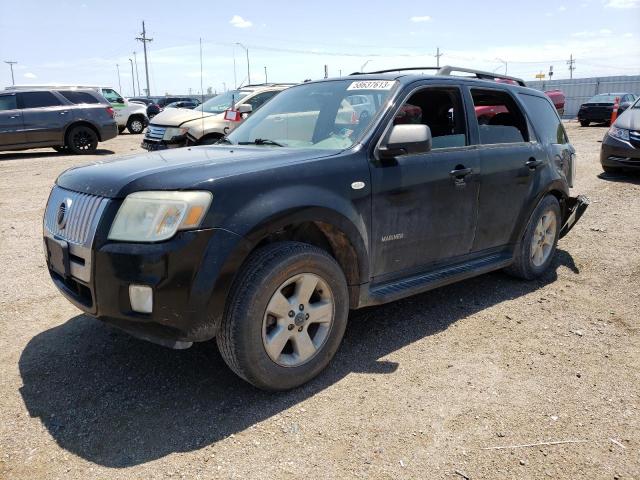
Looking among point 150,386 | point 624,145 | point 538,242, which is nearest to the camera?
point 150,386

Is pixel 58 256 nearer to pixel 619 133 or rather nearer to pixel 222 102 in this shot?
pixel 222 102

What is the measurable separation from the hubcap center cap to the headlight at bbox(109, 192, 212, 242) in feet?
2.55

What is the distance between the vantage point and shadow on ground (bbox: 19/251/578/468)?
2.60 metres

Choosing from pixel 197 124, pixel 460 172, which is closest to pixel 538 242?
pixel 460 172

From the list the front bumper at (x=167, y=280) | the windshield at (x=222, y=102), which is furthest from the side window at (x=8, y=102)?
the front bumper at (x=167, y=280)

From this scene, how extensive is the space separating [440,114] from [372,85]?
0.74 metres

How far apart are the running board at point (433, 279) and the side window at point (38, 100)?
525 inches

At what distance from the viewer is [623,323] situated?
3.95 meters

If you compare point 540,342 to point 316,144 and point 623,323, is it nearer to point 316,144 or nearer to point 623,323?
point 623,323

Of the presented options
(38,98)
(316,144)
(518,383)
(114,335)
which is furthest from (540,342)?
(38,98)

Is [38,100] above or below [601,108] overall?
above

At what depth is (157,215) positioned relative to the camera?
2.53 metres

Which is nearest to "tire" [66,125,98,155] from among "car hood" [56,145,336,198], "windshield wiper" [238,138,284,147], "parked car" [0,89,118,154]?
"parked car" [0,89,118,154]

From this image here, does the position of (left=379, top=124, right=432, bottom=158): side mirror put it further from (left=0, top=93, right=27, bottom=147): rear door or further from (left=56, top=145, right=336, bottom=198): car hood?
(left=0, top=93, right=27, bottom=147): rear door
